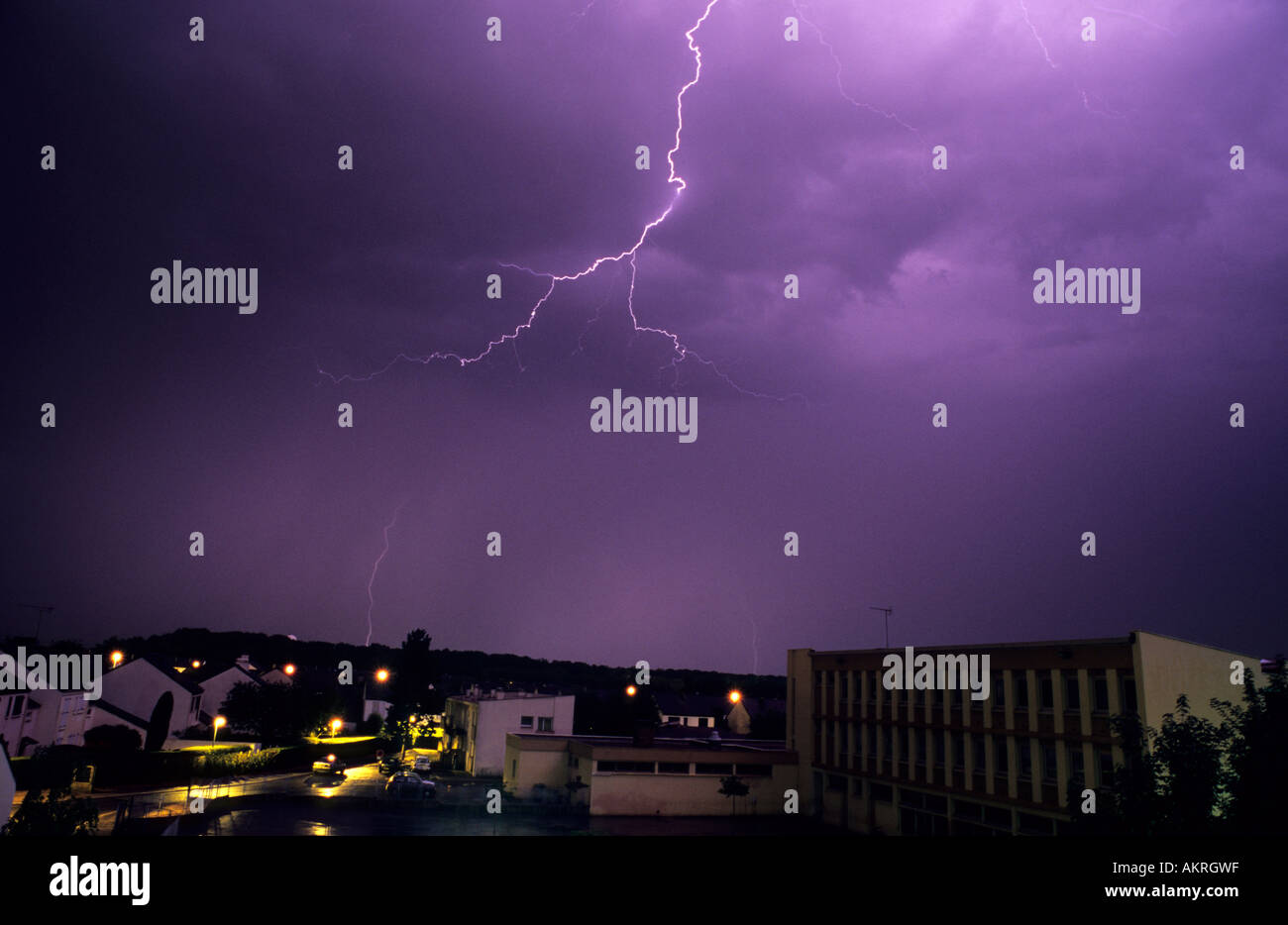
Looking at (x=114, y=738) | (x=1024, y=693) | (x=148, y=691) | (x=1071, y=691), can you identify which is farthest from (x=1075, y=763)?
(x=148, y=691)

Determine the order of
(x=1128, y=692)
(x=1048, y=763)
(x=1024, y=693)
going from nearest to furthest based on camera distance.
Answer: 1. (x=1128, y=692)
2. (x=1048, y=763)
3. (x=1024, y=693)

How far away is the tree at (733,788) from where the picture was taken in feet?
123

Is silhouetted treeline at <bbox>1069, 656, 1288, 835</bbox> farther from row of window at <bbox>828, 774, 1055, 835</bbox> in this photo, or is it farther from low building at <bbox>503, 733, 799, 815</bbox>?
low building at <bbox>503, 733, 799, 815</bbox>

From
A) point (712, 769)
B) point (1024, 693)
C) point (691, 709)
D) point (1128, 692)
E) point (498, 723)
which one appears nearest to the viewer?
point (1128, 692)

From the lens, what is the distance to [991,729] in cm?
2911

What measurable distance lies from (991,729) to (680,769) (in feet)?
48.4

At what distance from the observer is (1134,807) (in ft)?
46.3

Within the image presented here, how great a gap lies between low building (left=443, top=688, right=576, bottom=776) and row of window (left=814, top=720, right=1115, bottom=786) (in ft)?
58.3

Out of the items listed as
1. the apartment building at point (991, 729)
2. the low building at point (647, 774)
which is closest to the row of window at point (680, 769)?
the low building at point (647, 774)

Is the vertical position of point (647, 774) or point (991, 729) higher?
point (991, 729)
